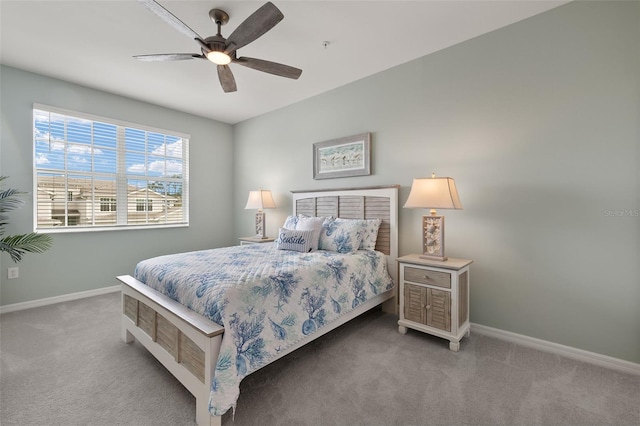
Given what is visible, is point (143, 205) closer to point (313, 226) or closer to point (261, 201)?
point (261, 201)

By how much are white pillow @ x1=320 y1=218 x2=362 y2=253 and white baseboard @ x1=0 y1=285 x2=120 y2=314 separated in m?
3.07

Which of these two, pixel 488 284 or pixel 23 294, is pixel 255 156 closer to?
pixel 23 294

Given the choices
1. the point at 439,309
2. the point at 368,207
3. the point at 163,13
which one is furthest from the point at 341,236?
the point at 163,13

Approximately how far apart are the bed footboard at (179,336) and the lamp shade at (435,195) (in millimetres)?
1814

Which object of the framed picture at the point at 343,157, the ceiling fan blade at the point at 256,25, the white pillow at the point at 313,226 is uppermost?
the ceiling fan blade at the point at 256,25

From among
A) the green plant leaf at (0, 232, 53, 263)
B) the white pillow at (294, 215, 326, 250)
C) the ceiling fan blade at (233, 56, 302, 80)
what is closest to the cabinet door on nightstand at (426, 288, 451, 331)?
the white pillow at (294, 215, 326, 250)

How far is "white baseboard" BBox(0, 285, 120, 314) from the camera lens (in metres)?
3.11

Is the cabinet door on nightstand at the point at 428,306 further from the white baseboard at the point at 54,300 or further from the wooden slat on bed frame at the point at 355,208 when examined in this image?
the white baseboard at the point at 54,300

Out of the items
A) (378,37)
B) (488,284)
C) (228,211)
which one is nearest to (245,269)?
(488,284)

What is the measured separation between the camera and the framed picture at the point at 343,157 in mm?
3381

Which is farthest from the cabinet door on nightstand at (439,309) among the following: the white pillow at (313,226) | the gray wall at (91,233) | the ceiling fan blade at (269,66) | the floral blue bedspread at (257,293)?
the gray wall at (91,233)

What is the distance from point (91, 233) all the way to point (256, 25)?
3.49 metres

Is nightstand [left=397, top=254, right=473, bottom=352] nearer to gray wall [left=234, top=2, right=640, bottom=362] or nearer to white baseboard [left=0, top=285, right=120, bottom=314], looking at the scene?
gray wall [left=234, top=2, right=640, bottom=362]

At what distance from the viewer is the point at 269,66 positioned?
2336 mm
